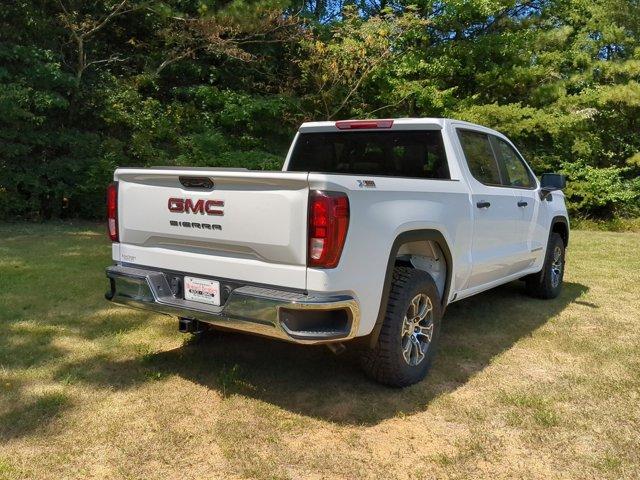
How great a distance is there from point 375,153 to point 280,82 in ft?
35.1

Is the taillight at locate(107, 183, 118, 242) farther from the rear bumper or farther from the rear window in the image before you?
the rear window

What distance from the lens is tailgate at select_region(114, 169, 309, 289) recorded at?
3.09 meters

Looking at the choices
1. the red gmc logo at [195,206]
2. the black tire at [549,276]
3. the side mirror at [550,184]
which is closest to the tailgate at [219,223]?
the red gmc logo at [195,206]

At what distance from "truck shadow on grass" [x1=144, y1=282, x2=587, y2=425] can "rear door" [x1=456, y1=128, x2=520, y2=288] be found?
0.51 metres

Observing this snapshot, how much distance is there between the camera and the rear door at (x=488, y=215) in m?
4.52

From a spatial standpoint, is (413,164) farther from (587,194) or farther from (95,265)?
(587,194)

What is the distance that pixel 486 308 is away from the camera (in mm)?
5949

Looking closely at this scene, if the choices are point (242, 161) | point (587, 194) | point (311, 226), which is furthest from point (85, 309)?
point (587, 194)

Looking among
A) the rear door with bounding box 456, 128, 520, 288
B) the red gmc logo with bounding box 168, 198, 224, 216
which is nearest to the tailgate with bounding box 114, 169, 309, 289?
the red gmc logo with bounding box 168, 198, 224, 216

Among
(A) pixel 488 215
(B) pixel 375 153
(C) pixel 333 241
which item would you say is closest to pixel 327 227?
(C) pixel 333 241

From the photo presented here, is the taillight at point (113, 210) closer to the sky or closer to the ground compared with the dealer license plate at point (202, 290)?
closer to the sky

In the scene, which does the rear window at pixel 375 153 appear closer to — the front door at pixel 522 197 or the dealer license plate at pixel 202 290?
the front door at pixel 522 197

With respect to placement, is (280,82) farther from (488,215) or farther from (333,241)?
(333,241)

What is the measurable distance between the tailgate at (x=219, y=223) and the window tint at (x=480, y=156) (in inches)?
81.6
